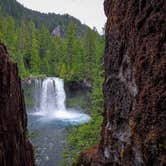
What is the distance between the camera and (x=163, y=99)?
15.2 feet

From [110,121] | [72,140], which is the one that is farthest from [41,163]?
[110,121]

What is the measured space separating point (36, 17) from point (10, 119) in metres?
126

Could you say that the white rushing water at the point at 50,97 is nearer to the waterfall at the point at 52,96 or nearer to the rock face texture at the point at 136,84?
the waterfall at the point at 52,96

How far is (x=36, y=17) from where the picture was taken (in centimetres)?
13050

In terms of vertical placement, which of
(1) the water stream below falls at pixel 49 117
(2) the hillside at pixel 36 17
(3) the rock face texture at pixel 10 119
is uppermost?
(2) the hillside at pixel 36 17

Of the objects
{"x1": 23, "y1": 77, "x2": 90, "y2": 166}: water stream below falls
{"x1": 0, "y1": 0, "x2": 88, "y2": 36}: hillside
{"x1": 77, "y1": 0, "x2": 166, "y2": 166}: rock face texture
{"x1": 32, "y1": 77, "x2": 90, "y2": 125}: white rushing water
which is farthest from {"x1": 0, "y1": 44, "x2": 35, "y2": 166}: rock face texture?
{"x1": 0, "y1": 0, "x2": 88, "y2": 36}: hillside

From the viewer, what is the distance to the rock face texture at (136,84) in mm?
4740

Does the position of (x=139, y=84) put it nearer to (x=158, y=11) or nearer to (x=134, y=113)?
(x=134, y=113)

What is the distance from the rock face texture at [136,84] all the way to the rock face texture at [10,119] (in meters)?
2.70

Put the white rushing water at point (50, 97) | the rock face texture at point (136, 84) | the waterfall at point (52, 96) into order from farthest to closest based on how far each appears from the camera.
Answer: the waterfall at point (52, 96)
the white rushing water at point (50, 97)
the rock face texture at point (136, 84)

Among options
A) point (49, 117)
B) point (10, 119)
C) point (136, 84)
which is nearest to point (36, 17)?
point (49, 117)

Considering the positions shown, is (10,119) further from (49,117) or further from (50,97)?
(50,97)

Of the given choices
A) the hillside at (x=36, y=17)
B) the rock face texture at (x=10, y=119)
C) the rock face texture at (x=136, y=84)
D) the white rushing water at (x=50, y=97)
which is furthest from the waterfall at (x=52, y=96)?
the hillside at (x=36, y=17)

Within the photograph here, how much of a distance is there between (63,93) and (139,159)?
1440 inches
